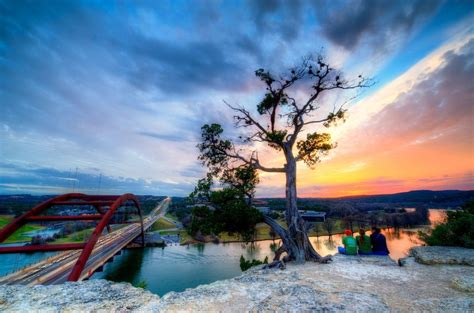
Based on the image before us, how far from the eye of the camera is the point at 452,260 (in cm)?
721

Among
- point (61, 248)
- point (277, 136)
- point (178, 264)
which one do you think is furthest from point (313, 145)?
point (178, 264)

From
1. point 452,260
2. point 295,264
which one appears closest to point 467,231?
point 452,260

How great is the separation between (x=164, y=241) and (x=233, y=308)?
5786 centimetres

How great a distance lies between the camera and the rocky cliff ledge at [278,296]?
153 inches

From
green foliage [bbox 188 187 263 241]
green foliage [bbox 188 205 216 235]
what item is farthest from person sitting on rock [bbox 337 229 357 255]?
green foliage [bbox 188 205 216 235]

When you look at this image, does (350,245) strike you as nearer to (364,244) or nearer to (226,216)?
(364,244)

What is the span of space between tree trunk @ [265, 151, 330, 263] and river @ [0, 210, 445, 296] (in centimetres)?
1488

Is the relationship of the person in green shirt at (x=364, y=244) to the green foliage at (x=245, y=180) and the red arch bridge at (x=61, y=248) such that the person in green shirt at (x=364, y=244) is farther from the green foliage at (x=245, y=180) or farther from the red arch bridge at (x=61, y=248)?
the red arch bridge at (x=61, y=248)

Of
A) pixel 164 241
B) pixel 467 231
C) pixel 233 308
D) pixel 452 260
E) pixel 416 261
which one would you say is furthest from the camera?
pixel 164 241

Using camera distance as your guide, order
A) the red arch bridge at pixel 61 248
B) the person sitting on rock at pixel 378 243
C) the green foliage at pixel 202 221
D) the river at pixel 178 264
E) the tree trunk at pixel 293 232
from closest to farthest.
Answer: the person sitting on rock at pixel 378 243 < the tree trunk at pixel 293 232 < the green foliage at pixel 202 221 < the red arch bridge at pixel 61 248 < the river at pixel 178 264

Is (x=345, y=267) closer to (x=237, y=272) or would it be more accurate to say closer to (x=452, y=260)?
(x=452, y=260)

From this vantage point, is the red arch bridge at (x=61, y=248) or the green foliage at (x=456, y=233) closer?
the green foliage at (x=456, y=233)

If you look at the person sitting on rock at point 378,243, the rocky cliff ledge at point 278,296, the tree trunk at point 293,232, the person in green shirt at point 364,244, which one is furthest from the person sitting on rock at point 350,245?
the rocky cliff ledge at point 278,296

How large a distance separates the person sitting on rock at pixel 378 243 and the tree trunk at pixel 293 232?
2.39 metres
